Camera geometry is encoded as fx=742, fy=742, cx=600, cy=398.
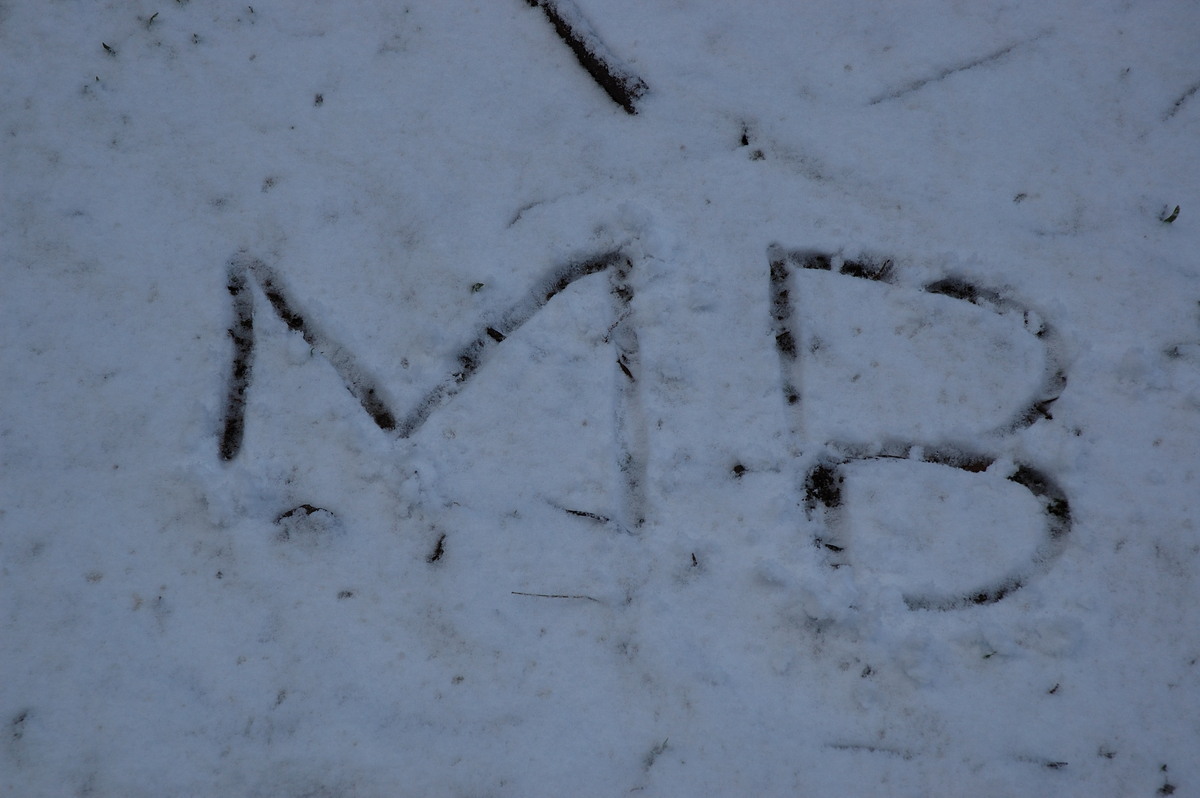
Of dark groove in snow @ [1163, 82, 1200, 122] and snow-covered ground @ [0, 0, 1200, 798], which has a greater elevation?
dark groove in snow @ [1163, 82, 1200, 122]

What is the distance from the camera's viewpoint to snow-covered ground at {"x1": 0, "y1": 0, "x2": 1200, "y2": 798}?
181cm

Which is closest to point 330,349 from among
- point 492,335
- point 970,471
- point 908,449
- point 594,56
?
point 492,335

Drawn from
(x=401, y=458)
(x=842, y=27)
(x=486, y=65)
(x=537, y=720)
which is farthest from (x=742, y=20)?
(x=537, y=720)

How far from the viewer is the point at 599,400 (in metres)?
2.06

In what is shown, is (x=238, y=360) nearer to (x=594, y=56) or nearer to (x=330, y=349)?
(x=330, y=349)

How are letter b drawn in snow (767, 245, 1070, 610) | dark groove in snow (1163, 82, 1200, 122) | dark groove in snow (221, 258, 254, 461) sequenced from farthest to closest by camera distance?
dark groove in snow (1163, 82, 1200, 122) → dark groove in snow (221, 258, 254, 461) → letter b drawn in snow (767, 245, 1070, 610)

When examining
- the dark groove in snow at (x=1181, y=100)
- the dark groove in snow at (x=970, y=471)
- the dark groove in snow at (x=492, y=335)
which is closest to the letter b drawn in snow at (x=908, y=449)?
the dark groove in snow at (x=970, y=471)

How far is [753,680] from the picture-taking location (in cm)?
183

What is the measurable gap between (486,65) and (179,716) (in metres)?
2.07

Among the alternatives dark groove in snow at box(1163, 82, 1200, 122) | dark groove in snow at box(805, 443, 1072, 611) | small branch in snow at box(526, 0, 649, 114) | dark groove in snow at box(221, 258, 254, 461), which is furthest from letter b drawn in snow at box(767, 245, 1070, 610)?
dark groove in snow at box(221, 258, 254, 461)

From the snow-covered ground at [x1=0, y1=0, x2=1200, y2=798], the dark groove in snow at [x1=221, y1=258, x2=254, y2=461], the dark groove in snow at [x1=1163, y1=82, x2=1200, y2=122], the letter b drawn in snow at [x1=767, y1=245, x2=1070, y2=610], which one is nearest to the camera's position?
the snow-covered ground at [x1=0, y1=0, x2=1200, y2=798]

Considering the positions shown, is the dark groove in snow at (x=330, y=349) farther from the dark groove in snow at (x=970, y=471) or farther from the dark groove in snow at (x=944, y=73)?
the dark groove in snow at (x=944, y=73)

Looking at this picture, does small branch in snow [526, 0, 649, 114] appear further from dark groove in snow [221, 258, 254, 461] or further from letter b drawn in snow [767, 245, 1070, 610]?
dark groove in snow [221, 258, 254, 461]

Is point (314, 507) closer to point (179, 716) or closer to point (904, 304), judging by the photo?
point (179, 716)
